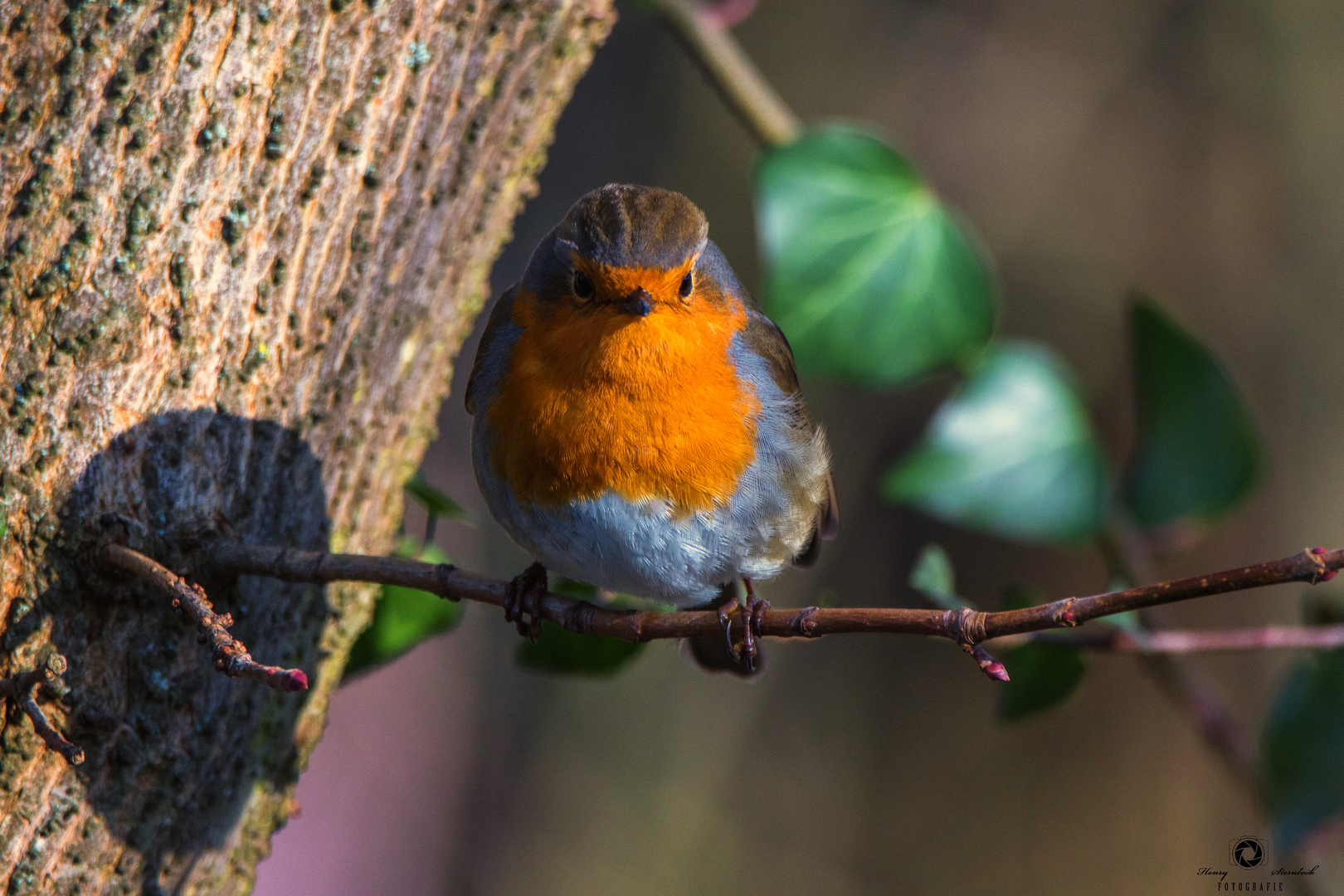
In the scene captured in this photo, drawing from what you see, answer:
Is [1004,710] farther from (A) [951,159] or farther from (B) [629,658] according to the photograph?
(A) [951,159]

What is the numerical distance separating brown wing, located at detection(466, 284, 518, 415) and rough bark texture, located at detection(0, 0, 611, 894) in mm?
146

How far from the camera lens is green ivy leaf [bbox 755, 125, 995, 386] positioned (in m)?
2.44

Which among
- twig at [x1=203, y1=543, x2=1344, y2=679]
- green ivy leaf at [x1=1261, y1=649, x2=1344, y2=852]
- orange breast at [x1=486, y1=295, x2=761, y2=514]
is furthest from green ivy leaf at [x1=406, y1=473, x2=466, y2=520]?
green ivy leaf at [x1=1261, y1=649, x2=1344, y2=852]

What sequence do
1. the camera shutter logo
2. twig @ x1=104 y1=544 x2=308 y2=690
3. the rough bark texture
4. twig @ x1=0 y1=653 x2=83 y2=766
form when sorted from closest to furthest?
twig @ x1=104 y1=544 x2=308 y2=690 → twig @ x1=0 y1=653 x2=83 y2=766 → the rough bark texture → the camera shutter logo

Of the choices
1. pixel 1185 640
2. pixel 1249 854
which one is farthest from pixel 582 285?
pixel 1249 854

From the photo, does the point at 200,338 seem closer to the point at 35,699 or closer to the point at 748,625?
the point at 35,699

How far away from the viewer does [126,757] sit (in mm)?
1533

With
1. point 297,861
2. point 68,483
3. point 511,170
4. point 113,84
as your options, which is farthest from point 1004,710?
point 297,861

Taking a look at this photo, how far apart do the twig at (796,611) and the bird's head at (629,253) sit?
51 centimetres

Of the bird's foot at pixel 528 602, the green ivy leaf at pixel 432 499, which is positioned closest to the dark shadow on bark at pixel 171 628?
the green ivy leaf at pixel 432 499

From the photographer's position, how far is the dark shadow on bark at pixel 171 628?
1.47 m

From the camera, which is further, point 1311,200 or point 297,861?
point 297,861

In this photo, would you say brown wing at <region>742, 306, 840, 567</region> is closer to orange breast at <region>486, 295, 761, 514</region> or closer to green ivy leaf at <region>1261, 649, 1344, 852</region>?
orange breast at <region>486, 295, 761, 514</region>

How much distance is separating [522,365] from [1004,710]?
1.22 m
